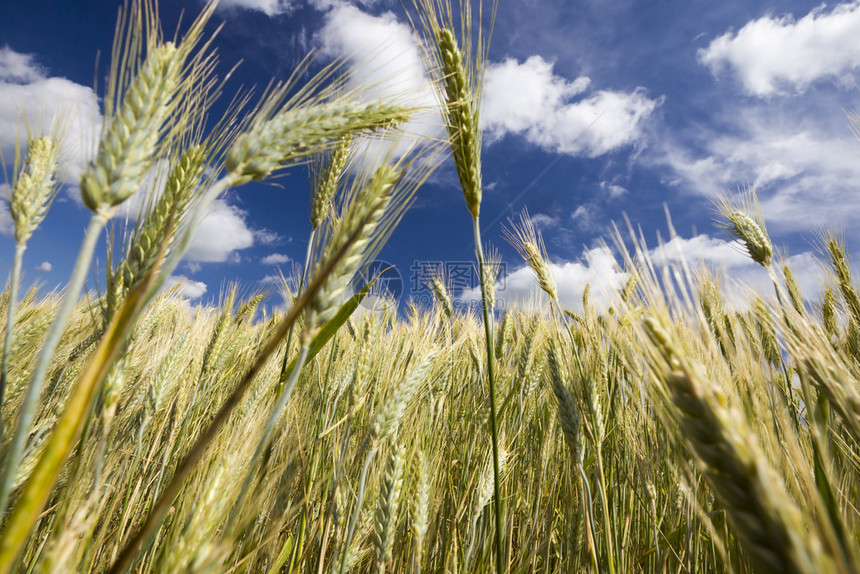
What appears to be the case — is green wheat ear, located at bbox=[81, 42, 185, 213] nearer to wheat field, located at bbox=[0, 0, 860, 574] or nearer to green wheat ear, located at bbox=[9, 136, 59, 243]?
wheat field, located at bbox=[0, 0, 860, 574]

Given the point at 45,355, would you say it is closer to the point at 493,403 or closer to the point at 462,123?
the point at 493,403

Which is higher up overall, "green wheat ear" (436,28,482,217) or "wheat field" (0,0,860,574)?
"green wheat ear" (436,28,482,217)

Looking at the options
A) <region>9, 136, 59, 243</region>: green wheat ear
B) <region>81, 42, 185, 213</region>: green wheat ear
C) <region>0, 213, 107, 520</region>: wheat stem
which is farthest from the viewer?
<region>9, 136, 59, 243</region>: green wheat ear

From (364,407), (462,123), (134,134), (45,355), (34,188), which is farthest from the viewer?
(364,407)

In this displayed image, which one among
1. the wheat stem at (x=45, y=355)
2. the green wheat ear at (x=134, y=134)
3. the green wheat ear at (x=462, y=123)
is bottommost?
the wheat stem at (x=45, y=355)

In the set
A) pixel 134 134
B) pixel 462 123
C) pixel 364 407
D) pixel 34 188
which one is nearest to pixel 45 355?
pixel 134 134

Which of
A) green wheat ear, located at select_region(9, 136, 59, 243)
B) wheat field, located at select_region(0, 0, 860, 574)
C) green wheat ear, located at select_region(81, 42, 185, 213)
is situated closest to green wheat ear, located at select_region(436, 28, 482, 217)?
wheat field, located at select_region(0, 0, 860, 574)

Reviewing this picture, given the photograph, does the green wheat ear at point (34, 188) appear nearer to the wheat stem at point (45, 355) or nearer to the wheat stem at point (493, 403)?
the wheat stem at point (45, 355)

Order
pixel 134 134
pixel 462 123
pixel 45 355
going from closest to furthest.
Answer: pixel 45 355, pixel 134 134, pixel 462 123

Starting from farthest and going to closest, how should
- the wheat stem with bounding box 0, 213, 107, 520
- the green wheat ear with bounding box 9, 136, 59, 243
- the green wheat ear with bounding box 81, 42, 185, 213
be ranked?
the green wheat ear with bounding box 9, 136, 59, 243, the green wheat ear with bounding box 81, 42, 185, 213, the wheat stem with bounding box 0, 213, 107, 520

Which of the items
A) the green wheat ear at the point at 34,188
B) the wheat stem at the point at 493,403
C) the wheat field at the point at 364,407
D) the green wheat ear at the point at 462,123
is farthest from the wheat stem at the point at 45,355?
the green wheat ear at the point at 462,123

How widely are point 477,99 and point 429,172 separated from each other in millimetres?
428

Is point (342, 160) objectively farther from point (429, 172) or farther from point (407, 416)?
point (407, 416)

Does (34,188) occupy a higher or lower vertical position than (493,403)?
higher
